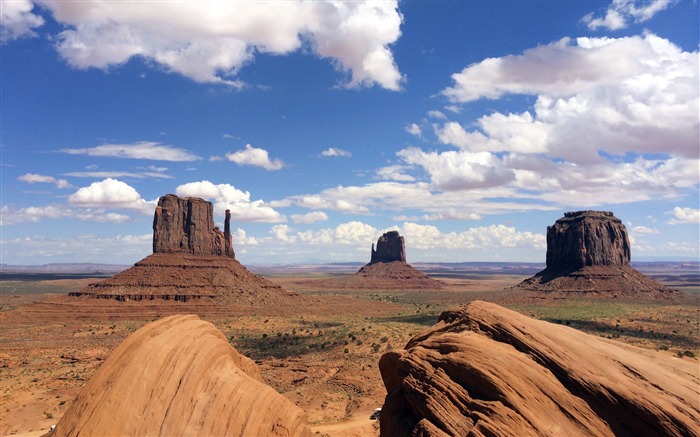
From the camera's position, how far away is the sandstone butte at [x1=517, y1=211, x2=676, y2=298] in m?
118

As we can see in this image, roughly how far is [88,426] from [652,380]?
1552 cm

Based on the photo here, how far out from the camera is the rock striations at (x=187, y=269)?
91688 millimetres

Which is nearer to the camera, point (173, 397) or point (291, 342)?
point (173, 397)

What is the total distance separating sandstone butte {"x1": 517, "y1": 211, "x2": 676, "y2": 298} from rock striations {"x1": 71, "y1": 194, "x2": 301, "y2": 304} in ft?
252

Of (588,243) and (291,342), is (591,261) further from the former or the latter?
(291,342)

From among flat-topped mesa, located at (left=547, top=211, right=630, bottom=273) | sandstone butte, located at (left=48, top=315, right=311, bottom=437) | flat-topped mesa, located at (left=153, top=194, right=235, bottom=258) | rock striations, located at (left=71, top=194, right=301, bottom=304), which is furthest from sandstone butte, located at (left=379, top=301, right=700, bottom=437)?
flat-topped mesa, located at (left=547, top=211, right=630, bottom=273)

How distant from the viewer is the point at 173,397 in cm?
1316

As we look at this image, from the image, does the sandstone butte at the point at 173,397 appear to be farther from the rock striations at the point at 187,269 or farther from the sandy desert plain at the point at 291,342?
the rock striations at the point at 187,269

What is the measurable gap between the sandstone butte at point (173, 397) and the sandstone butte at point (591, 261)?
4585 inches

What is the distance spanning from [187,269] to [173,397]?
93.2m

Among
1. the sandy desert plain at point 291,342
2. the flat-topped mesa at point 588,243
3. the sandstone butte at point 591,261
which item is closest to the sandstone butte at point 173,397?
the sandy desert plain at point 291,342

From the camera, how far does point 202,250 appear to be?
108 m

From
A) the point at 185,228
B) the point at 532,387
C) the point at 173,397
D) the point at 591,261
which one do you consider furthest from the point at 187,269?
the point at 591,261

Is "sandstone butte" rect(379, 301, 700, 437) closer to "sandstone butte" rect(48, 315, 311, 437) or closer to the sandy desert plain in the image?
"sandstone butte" rect(48, 315, 311, 437)
